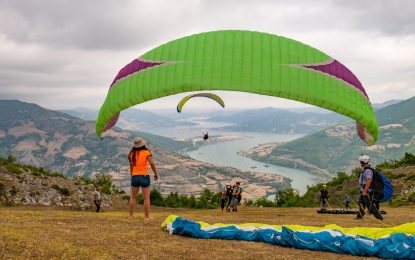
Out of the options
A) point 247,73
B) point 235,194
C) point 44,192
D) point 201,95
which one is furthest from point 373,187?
point 44,192

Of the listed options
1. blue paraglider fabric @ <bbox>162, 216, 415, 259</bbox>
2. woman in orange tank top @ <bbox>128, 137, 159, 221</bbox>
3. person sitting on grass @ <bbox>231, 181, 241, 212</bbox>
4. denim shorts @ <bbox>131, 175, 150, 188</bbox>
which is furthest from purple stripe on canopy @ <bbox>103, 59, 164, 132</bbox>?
person sitting on grass @ <bbox>231, 181, 241, 212</bbox>

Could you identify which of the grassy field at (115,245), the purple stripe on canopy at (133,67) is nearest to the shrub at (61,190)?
the purple stripe on canopy at (133,67)

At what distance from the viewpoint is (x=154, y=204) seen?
Answer: 3969 centimetres

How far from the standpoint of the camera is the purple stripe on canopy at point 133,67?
10.9 metres

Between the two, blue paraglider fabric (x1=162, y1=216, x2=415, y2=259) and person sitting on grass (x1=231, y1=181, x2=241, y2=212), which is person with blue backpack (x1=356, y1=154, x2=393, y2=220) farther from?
person sitting on grass (x1=231, y1=181, x2=241, y2=212)

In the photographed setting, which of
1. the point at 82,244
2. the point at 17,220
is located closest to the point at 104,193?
the point at 17,220

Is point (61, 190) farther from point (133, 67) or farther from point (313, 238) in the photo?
point (313, 238)

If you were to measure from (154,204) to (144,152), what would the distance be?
101ft

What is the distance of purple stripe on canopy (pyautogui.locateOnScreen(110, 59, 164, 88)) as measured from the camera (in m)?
10.9

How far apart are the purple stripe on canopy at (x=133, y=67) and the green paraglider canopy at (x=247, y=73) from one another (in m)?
0.04

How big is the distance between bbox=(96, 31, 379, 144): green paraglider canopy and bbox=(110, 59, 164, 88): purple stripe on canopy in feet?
0.12

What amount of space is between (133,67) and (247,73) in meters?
3.50

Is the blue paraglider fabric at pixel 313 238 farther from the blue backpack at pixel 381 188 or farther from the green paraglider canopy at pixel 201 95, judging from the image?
the green paraglider canopy at pixel 201 95

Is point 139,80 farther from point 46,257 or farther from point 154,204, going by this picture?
point 154,204
